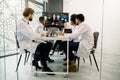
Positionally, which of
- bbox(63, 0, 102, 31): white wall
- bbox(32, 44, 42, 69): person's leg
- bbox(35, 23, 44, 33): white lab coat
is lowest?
bbox(32, 44, 42, 69): person's leg

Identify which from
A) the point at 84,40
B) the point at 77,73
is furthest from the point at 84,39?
the point at 77,73

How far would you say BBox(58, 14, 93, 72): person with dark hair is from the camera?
3.30m

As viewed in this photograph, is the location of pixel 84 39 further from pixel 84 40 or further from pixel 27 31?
pixel 27 31

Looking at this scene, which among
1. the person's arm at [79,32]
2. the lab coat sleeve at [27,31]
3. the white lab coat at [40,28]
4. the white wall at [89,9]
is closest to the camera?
the white wall at [89,9]

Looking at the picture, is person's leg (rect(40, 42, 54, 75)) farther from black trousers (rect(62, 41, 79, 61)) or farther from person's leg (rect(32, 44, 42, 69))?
black trousers (rect(62, 41, 79, 61))

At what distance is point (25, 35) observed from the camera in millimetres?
3217

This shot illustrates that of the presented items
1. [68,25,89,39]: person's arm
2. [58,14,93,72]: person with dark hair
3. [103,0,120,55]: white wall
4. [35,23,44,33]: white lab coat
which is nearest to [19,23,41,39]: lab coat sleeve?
[58,14,93,72]: person with dark hair

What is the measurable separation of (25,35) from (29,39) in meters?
0.10

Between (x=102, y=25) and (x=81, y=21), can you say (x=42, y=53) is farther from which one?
(x=102, y=25)

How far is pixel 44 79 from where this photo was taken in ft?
9.70

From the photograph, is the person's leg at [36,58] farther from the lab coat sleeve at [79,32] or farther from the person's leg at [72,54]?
the lab coat sleeve at [79,32]

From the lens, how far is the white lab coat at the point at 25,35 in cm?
314

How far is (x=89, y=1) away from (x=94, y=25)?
1.22ft

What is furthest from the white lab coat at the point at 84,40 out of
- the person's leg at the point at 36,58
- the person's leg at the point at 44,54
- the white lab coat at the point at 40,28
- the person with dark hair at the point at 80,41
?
the white lab coat at the point at 40,28
